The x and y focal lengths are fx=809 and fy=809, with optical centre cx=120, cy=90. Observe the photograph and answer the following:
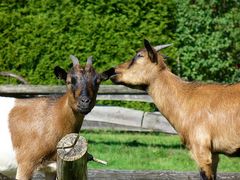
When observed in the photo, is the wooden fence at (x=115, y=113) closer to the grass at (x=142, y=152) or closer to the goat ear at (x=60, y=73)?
the grass at (x=142, y=152)

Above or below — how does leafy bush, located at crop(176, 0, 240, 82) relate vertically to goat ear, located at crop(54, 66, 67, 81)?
below

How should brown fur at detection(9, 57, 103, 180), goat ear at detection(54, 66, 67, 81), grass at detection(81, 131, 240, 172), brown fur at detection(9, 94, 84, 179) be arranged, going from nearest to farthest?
brown fur at detection(9, 57, 103, 180) → brown fur at detection(9, 94, 84, 179) → goat ear at detection(54, 66, 67, 81) → grass at detection(81, 131, 240, 172)

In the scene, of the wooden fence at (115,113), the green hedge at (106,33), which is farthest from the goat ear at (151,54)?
the green hedge at (106,33)

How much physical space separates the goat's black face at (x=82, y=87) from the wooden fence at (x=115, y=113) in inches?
213

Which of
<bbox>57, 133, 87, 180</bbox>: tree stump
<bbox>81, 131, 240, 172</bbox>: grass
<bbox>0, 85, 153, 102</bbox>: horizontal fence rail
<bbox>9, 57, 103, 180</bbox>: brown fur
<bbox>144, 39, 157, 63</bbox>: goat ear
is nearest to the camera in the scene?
<bbox>57, 133, 87, 180</bbox>: tree stump

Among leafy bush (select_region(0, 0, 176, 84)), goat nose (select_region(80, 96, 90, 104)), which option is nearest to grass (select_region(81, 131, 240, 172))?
leafy bush (select_region(0, 0, 176, 84))

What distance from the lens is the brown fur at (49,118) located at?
302 inches

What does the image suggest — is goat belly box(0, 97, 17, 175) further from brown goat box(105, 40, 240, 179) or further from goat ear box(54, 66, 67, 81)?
brown goat box(105, 40, 240, 179)

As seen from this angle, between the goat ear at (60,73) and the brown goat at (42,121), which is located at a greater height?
the goat ear at (60,73)

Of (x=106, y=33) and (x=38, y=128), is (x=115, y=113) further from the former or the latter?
(x=38, y=128)

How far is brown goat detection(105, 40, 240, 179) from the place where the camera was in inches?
332

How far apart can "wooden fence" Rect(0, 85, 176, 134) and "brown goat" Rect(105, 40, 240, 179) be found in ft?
14.3

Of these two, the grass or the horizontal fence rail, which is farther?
the horizontal fence rail

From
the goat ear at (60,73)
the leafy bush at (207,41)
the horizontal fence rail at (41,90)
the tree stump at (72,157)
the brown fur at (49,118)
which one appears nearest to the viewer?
the tree stump at (72,157)
